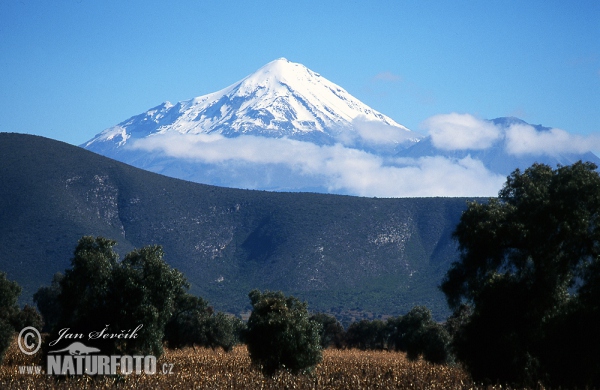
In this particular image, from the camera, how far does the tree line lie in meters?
31.5

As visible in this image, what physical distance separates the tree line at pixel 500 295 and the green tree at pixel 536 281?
0.15 feet

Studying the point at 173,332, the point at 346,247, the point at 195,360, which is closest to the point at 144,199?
the point at 346,247

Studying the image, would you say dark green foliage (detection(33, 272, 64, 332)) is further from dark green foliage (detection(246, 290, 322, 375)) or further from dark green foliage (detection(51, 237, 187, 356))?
dark green foliage (detection(246, 290, 322, 375))

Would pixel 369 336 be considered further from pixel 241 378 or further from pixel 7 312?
pixel 241 378

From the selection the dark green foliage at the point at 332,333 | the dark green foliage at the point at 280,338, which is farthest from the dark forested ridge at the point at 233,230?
the dark green foliage at the point at 280,338

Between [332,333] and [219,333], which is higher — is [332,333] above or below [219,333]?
below

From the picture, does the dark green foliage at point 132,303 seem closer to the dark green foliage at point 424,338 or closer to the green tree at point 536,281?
the green tree at point 536,281

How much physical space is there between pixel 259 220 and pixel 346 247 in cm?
2272

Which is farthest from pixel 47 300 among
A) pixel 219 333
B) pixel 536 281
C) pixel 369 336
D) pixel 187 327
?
pixel 536 281

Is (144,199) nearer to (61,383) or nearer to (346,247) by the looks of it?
(346,247)

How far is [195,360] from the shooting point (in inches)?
1984

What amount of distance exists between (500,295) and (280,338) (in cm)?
1176

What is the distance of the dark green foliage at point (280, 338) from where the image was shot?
39.7 metres

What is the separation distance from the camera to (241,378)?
38.6 m
